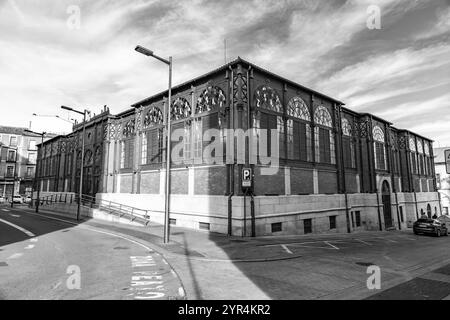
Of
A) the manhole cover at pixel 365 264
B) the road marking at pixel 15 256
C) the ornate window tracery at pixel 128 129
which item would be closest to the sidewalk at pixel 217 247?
the manhole cover at pixel 365 264

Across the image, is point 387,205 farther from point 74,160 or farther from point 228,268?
point 74,160

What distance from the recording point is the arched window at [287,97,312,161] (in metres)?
23.3

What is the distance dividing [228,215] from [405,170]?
34.9 metres

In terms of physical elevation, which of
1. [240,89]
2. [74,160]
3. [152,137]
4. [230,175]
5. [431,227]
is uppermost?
[240,89]

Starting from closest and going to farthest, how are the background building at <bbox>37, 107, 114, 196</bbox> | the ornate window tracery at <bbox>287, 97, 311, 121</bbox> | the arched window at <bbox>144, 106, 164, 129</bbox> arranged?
the ornate window tracery at <bbox>287, 97, 311, 121</bbox> < the arched window at <bbox>144, 106, 164, 129</bbox> < the background building at <bbox>37, 107, 114, 196</bbox>

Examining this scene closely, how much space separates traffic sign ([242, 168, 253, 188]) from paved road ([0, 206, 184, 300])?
24.3 feet

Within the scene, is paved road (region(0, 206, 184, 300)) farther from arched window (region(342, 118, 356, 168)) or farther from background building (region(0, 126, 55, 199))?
background building (region(0, 126, 55, 199))

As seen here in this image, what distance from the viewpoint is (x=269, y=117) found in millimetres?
21594

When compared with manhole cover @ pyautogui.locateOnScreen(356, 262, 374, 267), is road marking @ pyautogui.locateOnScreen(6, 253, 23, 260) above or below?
above

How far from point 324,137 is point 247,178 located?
40.6 feet

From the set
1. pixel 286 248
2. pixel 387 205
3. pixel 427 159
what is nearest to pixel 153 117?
pixel 286 248

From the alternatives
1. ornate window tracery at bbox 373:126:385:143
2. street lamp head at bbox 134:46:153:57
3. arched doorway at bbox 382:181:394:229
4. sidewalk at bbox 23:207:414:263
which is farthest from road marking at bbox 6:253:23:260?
ornate window tracery at bbox 373:126:385:143
